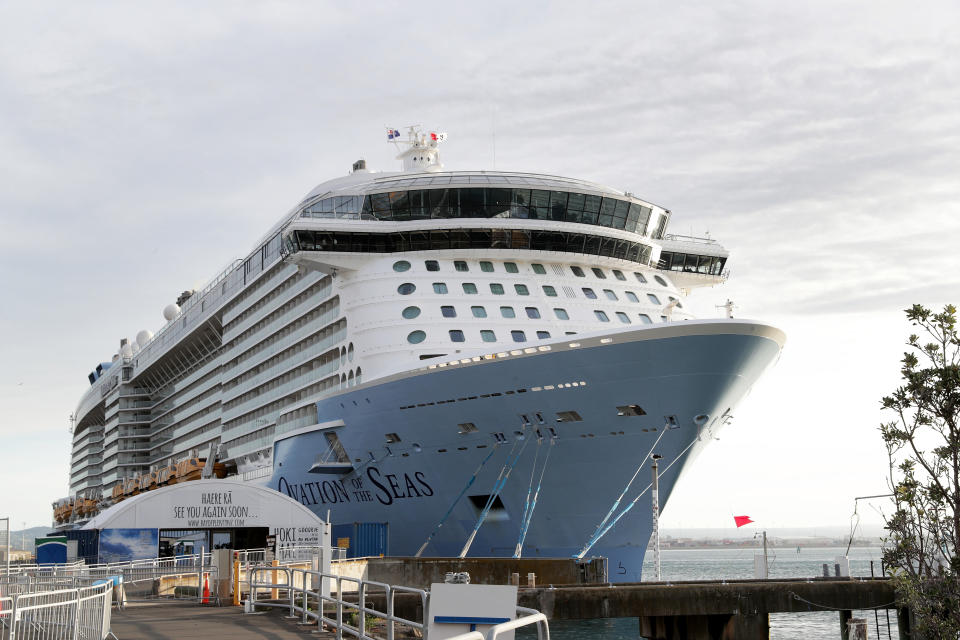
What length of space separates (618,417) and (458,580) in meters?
15.8

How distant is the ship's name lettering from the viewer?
2792 centimetres

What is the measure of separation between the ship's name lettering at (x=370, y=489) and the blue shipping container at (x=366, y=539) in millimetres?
753

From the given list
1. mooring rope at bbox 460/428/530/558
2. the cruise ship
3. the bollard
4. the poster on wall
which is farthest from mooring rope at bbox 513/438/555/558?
the poster on wall

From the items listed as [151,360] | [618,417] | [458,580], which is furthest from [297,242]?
[151,360]

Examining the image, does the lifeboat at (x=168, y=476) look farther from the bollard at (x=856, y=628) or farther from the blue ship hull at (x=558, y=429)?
the bollard at (x=856, y=628)

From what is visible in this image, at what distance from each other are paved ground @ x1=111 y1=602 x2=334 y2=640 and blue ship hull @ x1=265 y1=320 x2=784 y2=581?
840 centimetres

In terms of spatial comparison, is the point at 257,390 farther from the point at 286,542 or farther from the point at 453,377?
the point at 453,377

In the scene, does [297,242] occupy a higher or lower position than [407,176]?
lower

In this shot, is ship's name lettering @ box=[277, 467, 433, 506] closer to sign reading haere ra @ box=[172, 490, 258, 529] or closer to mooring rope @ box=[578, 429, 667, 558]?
sign reading haere ra @ box=[172, 490, 258, 529]

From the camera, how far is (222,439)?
4616 cm

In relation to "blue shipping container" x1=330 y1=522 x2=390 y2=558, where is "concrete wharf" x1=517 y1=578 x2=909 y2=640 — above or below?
below

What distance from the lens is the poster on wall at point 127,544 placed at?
1056 inches

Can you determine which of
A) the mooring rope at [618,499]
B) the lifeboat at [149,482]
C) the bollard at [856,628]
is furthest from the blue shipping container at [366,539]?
the lifeboat at [149,482]

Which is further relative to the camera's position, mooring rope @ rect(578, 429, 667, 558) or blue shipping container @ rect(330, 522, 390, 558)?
blue shipping container @ rect(330, 522, 390, 558)
